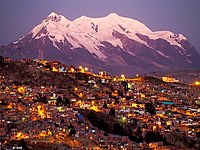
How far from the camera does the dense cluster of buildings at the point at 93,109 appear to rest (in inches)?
1726

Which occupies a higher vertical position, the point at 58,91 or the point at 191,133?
the point at 58,91

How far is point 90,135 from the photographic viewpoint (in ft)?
151

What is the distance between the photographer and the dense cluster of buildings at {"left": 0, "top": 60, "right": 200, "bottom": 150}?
4384 centimetres

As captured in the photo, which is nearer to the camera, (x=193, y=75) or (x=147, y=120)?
(x=147, y=120)

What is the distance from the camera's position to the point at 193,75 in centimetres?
17162

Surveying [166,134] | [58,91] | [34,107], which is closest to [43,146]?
[34,107]

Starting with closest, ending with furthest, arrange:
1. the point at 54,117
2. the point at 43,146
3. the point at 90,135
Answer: the point at 43,146 → the point at 90,135 → the point at 54,117

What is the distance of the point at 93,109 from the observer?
204ft

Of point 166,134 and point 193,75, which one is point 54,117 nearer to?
point 166,134

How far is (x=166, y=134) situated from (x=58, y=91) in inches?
749

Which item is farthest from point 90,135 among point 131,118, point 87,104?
point 87,104

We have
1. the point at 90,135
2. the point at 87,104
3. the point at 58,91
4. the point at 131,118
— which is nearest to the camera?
the point at 90,135

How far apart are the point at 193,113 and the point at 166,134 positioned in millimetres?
18268

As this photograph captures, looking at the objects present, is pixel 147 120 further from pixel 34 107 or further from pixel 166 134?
pixel 34 107
